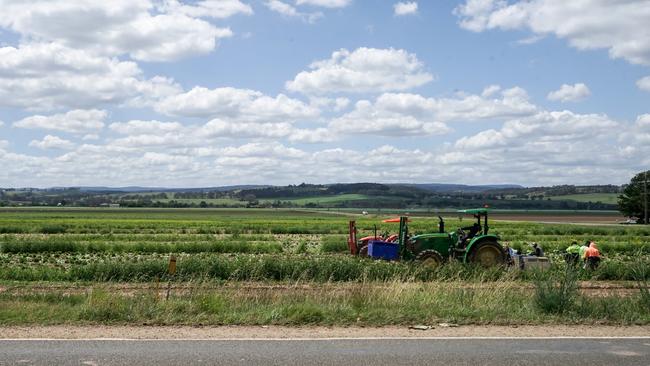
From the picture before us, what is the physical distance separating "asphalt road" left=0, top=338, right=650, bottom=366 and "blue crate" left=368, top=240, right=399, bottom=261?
12.6m

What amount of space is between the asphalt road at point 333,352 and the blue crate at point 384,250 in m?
12.6

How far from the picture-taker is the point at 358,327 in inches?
434

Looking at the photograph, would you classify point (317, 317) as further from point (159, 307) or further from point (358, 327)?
point (159, 307)

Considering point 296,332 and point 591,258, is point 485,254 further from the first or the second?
point 296,332

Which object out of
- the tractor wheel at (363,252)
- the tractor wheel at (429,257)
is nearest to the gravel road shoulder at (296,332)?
the tractor wheel at (429,257)

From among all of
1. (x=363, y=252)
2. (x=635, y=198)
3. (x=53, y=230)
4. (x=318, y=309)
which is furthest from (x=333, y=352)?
(x=635, y=198)

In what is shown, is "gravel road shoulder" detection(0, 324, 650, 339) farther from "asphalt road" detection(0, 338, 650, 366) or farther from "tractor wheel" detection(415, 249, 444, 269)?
"tractor wheel" detection(415, 249, 444, 269)

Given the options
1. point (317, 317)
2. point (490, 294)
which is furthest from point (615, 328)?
point (317, 317)

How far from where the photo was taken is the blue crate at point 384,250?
22.4 metres

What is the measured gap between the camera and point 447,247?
2148 cm

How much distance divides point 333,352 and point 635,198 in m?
95.9

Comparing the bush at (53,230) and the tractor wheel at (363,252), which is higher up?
the tractor wheel at (363,252)

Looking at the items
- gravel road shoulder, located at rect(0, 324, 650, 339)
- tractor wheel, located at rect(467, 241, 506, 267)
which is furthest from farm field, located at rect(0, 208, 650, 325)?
tractor wheel, located at rect(467, 241, 506, 267)

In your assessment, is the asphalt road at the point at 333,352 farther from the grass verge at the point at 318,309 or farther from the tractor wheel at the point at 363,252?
the tractor wheel at the point at 363,252
